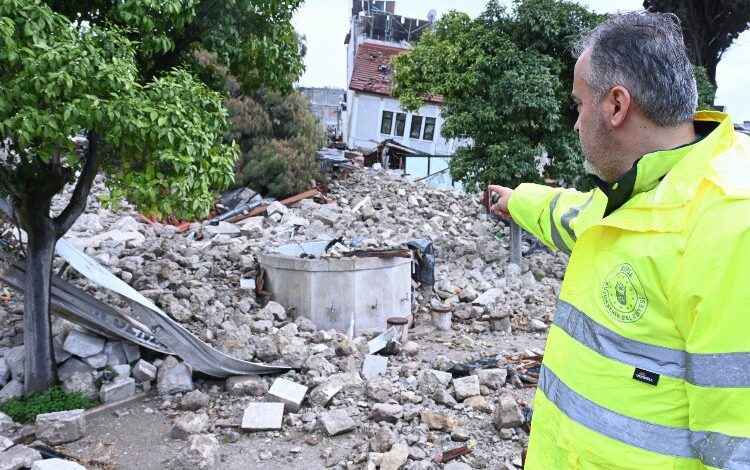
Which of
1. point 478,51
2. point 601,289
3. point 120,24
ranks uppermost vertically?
point 478,51

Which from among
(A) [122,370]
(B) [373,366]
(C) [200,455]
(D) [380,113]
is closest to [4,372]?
(A) [122,370]

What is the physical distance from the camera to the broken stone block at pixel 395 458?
4484 millimetres

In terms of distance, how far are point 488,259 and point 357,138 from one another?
18.2 metres

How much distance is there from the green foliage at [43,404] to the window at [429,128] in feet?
80.8

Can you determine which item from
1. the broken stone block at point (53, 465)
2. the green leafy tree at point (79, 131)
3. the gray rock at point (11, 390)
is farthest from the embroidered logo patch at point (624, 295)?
the gray rock at point (11, 390)

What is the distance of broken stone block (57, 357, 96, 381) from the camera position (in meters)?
5.97

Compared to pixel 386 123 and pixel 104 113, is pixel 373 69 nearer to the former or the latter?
pixel 386 123

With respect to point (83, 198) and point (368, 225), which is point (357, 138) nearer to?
point (368, 225)

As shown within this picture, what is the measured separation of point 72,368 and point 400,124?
24.4 meters

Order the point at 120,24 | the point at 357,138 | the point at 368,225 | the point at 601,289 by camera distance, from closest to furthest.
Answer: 1. the point at 601,289
2. the point at 120,24
3. the point at 368,225
4. the point at 357,138

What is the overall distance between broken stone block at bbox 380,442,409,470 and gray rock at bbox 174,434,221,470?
55.3 inches

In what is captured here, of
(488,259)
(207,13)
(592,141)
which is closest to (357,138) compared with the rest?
(488,259)

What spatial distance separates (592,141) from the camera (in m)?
1.61

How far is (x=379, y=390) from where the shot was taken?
5.72 metres
